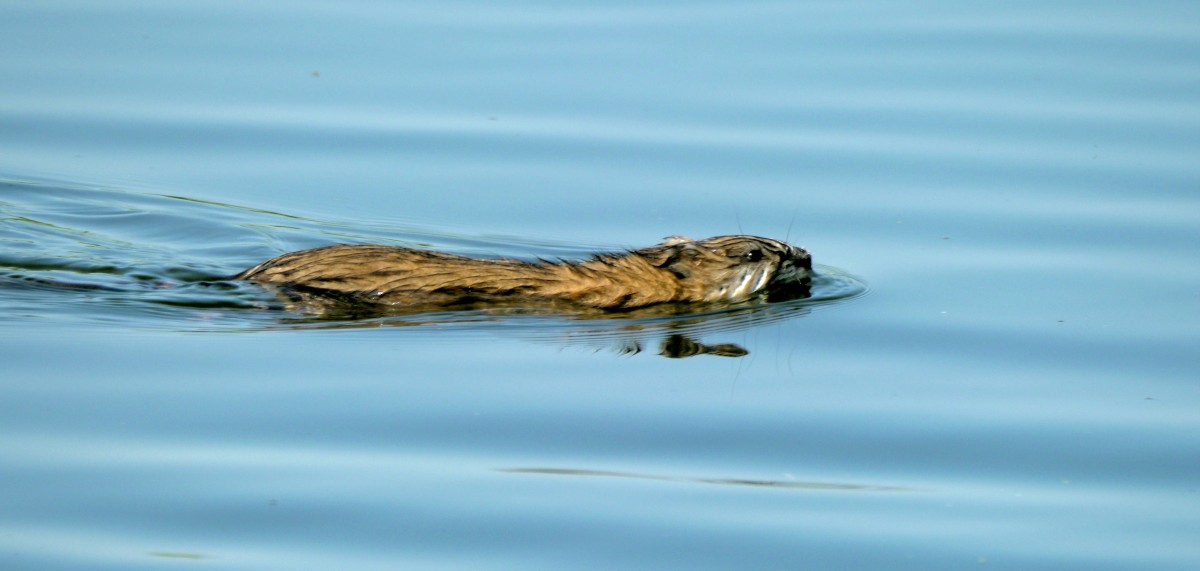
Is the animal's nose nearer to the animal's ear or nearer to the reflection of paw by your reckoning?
the animal's ear

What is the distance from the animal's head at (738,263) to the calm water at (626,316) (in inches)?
7.1

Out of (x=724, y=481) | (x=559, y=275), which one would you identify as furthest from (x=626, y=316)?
(x=724, y=481)

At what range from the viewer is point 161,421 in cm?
713

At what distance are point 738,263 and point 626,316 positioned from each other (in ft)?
2.32

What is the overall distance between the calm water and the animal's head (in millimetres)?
179

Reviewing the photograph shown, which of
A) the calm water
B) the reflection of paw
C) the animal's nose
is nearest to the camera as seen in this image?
the calm water

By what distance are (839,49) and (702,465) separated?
719 centimetres

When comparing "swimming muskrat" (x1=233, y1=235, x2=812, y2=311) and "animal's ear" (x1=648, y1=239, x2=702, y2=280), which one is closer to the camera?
"swimming muskrat" (x1=233, y1=235, x2=812, y2=311)

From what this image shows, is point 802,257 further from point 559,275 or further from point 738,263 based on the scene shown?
point 559,275

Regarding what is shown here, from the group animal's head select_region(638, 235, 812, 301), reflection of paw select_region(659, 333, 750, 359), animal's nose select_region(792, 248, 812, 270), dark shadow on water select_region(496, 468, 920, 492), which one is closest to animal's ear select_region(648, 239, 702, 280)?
animal's head select_region(638, 235, 812, 301)

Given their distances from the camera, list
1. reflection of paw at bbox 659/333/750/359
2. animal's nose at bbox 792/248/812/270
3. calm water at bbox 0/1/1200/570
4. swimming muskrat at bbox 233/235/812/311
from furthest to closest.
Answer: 1. animal's nose at bbox 792/248/812/270
2. swimming muskrat at bbox 233/235/812/311
3. reflection of paw at bbox 659/333/750/359
4. calm water at bbox 0/1/1200/570

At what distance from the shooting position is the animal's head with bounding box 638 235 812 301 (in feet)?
31.1

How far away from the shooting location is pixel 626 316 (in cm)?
933

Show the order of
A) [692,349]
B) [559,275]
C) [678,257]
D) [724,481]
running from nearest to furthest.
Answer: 1. [724,481]
2. [692,349]
3. [559,275]
4. [678,257]
